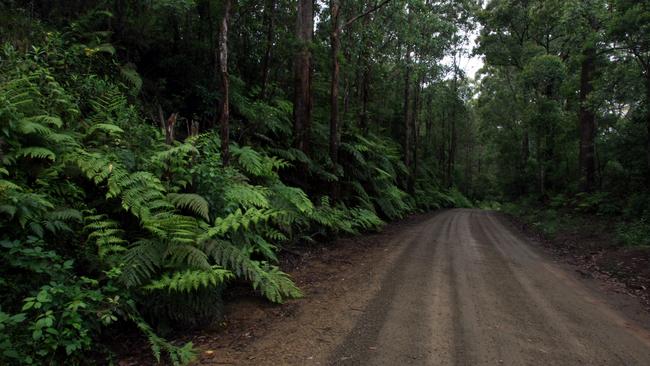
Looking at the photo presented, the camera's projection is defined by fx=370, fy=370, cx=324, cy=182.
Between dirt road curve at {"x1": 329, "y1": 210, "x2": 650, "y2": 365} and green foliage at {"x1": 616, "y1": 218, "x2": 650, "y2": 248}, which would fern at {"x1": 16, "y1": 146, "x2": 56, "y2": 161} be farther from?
green foliage at {"x1": 616, "y1": 218, "x2": 650, "y2": 248}

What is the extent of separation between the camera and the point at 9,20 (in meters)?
5.95

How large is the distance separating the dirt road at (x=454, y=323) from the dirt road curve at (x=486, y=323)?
1 centimetres

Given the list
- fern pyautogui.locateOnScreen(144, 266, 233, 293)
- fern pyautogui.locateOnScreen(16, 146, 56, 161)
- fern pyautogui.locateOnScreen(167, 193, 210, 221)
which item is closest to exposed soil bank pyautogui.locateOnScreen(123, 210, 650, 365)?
fern pyautogui.locateOnScreen(144, 266, 233, 293)

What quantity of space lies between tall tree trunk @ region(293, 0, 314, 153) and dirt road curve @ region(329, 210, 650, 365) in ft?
14.9

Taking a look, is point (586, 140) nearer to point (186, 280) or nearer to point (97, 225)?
point (186, 280)

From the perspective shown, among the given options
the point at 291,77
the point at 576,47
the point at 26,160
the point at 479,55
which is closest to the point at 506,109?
the point at 479,55

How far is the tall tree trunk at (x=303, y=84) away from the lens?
10.3 meters

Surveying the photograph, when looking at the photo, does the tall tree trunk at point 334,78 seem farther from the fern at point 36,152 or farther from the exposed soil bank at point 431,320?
the fern at point 36,152

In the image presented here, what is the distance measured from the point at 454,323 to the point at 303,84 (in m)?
7.77

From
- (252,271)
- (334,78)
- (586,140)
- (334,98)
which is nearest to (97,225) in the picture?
(252,271)

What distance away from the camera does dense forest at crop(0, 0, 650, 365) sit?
3.60 metres

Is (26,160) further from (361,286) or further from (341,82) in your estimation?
(341,82)

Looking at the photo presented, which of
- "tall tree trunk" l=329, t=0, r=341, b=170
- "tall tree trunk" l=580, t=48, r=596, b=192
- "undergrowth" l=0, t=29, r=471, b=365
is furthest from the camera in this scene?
"tall tree trunk" l=580, t=48, r=596, b=192

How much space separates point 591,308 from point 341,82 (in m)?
13.0
